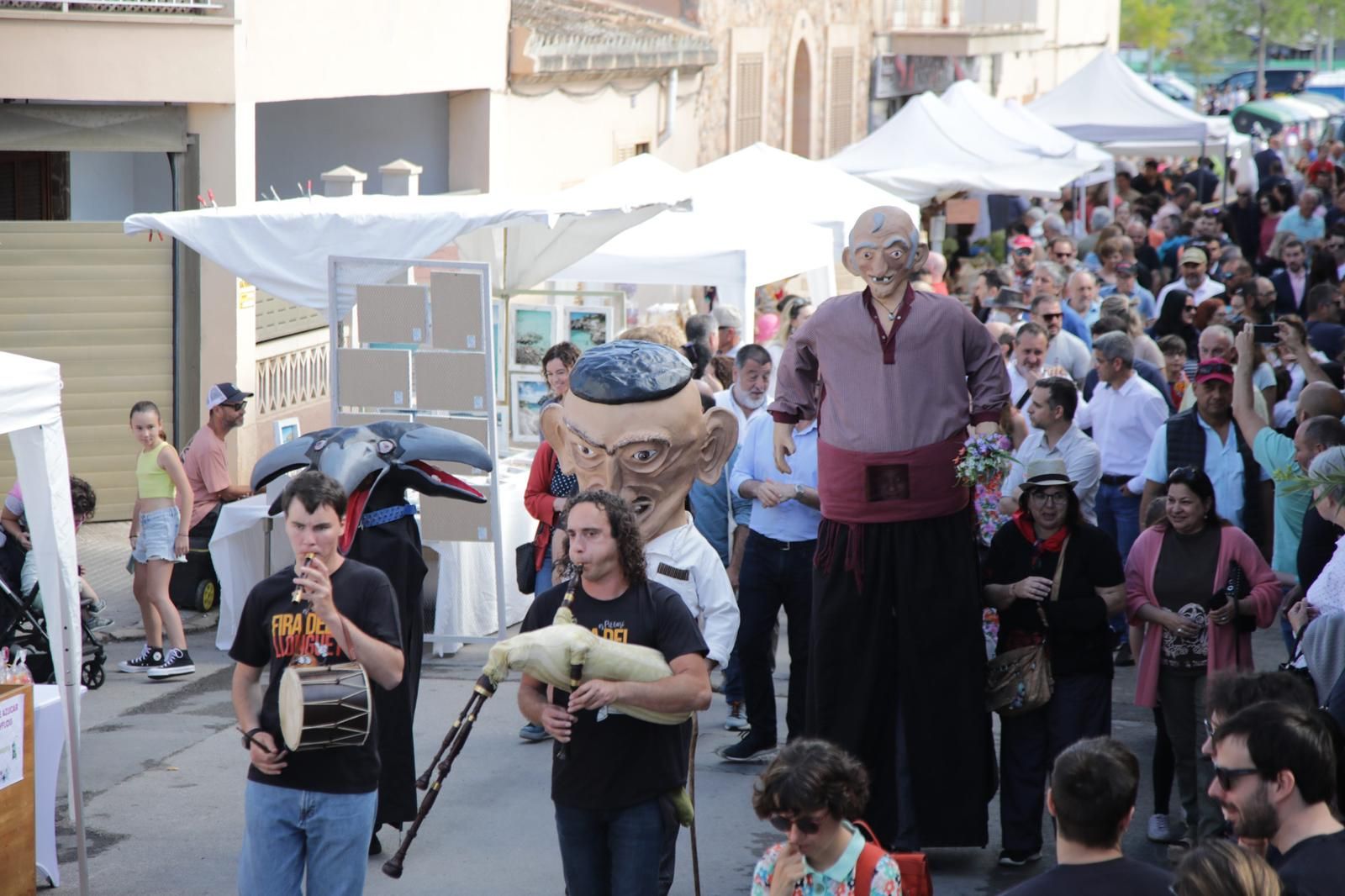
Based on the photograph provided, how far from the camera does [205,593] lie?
1060cm

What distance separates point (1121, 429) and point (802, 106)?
20352 mm

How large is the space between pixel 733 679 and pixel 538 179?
11542 mm

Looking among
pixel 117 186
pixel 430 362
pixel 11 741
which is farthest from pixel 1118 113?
pixel 11 741

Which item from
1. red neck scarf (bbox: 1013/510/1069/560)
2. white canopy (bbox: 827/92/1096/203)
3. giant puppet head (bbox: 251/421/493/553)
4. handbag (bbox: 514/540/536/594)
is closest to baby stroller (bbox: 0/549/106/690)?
giant puppet head (bbox: 251/421/493/553)

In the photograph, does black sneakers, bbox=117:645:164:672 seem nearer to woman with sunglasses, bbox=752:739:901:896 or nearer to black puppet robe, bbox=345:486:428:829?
black puppet robe, bbox=345:486:428:829

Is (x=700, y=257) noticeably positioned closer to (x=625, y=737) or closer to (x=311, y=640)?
(x=311, y=640)

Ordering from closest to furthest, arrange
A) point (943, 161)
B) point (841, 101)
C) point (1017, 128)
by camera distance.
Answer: point (943, 161) < point (1017, 128) < point (841, 101)

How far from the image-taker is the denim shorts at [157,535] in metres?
9.29

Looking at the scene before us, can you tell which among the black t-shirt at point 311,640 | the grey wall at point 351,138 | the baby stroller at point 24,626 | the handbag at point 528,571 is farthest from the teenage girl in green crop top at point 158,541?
the grey wall at point 351,138

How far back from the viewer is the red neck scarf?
6504 millimetres

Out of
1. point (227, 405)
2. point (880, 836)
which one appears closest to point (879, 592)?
point (880, 836)

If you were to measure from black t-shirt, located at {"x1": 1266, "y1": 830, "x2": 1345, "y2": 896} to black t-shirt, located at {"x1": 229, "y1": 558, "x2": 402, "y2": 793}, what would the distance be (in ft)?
7.97

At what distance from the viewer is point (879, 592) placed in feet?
20.9

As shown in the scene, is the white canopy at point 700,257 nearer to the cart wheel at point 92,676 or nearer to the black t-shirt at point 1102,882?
the cart wheel at point 92,676
